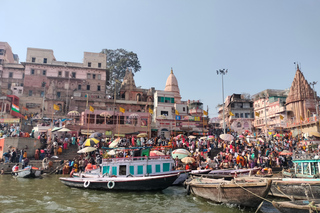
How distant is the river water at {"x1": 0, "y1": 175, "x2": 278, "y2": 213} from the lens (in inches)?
455

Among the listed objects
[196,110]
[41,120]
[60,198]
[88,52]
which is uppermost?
[88,52]

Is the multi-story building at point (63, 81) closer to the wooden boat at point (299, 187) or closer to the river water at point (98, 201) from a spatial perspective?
the river water at point (98, 201)

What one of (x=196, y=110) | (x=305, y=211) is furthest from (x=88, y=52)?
(x=305, y=211)

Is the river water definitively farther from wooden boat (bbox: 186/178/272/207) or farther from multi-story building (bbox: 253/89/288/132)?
A: multi-story building (bbox: 253/89/288/132)

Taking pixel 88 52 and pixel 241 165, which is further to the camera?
pixel 88 52

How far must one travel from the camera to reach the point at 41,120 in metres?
38.4

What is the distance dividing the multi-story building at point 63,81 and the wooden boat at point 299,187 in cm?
3875

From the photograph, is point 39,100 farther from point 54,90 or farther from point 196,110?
point 196,110

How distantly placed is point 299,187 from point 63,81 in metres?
48.4

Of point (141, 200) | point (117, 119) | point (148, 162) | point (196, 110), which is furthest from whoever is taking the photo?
point (196, 110)

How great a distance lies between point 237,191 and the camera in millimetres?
11391

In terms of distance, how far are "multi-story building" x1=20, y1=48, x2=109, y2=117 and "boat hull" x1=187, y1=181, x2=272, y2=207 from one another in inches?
1499

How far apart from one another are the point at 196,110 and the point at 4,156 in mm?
36187

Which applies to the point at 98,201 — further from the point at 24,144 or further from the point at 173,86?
the point at 173,86
